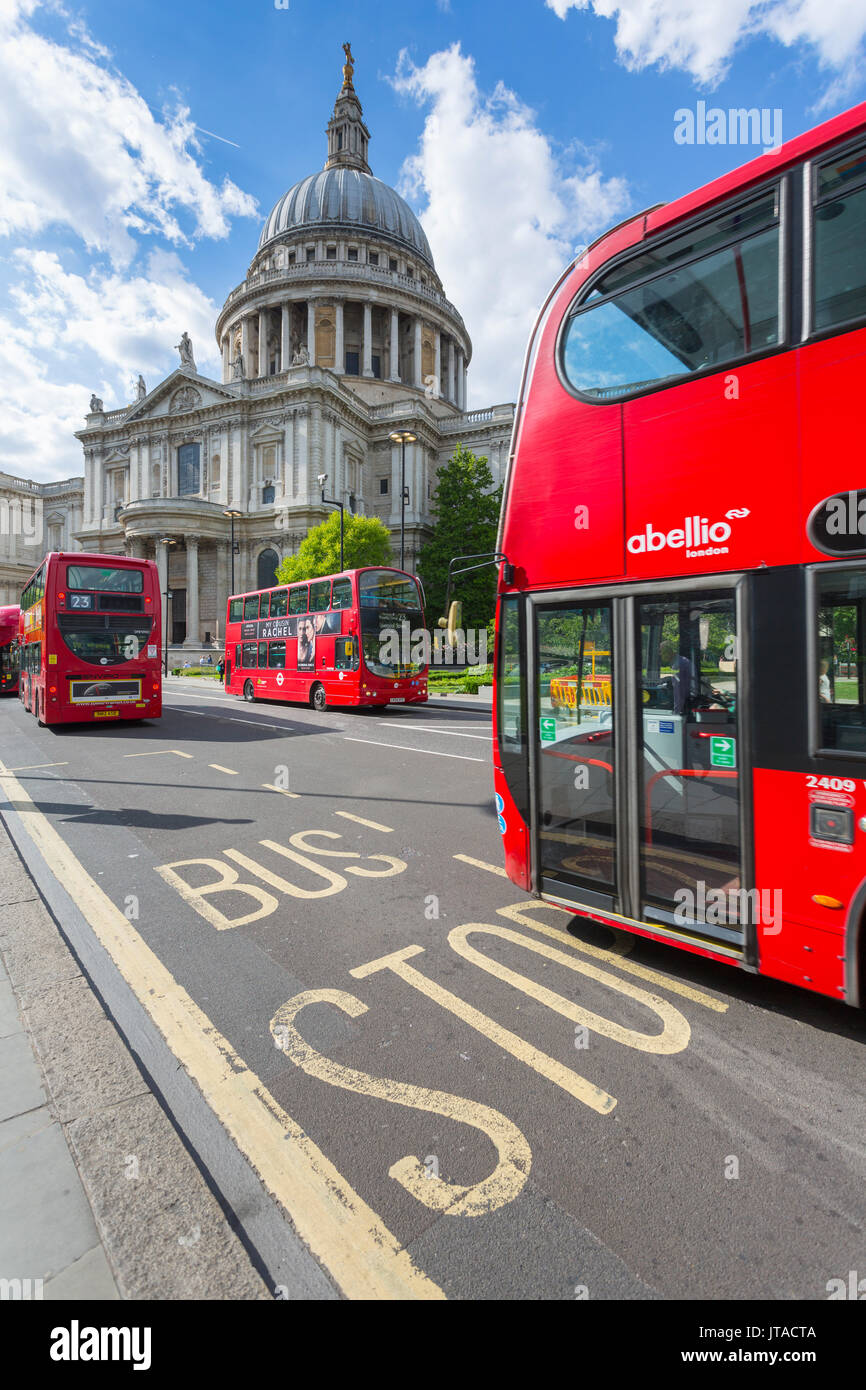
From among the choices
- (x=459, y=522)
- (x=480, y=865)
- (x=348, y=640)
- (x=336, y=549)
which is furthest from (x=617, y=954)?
(x=459, y=522)

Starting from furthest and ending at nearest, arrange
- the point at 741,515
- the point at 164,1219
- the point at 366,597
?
the point at 366,597 < the point at 741,515 < the point at 164,1219

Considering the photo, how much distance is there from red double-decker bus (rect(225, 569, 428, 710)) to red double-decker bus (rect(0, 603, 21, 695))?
450 inches

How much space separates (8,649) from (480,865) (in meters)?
28.3

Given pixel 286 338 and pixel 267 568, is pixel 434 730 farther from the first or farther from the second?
pixel 286 338

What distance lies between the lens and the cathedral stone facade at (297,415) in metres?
54.4

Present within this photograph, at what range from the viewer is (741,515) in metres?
3.33

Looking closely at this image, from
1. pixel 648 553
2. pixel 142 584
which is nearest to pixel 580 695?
pixel 648 553

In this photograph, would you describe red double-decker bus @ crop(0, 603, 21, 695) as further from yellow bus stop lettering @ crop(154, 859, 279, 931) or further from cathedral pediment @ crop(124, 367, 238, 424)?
cathedral pediment @ crop(124, 367, 238, 424)

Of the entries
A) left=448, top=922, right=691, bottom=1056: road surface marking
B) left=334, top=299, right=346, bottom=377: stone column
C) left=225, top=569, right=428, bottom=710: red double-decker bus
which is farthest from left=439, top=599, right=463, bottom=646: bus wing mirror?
left=334, top=299, right=346, bottom=377: stone column

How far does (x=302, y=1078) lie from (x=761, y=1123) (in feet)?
6.50

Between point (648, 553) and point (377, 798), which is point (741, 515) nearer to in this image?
point (648, 553)

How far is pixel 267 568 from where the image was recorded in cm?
5603

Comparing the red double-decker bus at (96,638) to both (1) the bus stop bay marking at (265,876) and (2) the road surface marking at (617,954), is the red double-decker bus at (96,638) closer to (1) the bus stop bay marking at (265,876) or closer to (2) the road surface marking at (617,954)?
(1) the bus stop bay marking at (265,876)

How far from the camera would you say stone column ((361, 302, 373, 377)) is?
217 feet
